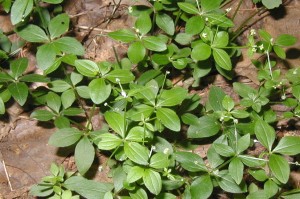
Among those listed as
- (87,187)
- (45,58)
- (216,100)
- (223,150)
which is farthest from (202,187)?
(45,58)

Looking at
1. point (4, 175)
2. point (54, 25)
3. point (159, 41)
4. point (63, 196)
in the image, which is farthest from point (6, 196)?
point (159, 41)

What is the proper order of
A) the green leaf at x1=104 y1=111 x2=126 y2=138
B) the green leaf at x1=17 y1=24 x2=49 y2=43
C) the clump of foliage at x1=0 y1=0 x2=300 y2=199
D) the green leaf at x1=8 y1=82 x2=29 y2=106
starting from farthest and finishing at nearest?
the green leaf at x1=17 y1=24 x2=49 y2=43, the green leaf at x1=8 y1=82 x2=29 y2=106, the clump of foliage at x1=0 y1=0 x2=300 y2=199, the green leaf at x1=104 y1=111 x2=126 y2=138

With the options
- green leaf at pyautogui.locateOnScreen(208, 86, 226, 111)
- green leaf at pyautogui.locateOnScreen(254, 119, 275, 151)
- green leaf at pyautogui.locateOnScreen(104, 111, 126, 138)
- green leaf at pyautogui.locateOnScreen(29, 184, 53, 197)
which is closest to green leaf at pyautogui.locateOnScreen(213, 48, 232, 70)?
green leaf at pyautogui.locateOnScreen(208, 86, 226, 111)

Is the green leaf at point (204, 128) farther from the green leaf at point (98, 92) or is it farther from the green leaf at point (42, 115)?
the green leaf at point (42, 115)

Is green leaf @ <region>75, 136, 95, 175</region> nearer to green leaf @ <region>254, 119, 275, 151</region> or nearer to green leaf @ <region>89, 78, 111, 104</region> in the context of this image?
green leaf @ <region>89, 78, 111, 104</region>

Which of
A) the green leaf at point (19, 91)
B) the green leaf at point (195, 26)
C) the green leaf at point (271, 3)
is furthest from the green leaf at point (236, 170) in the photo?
the green leaf at point (271, 3)

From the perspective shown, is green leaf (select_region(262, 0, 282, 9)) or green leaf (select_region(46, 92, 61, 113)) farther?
green leaf (select_region(262, 0, 282, 9))
